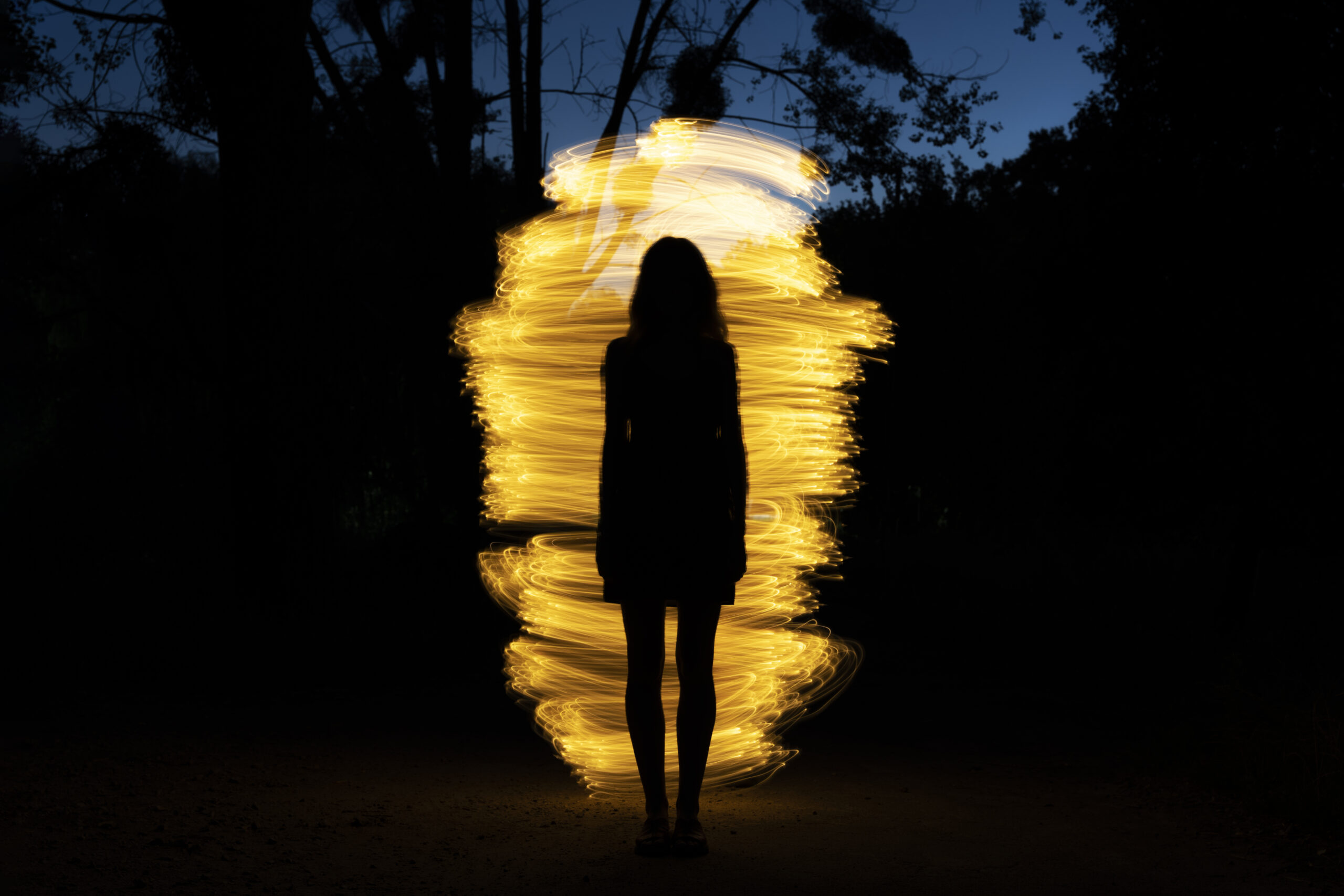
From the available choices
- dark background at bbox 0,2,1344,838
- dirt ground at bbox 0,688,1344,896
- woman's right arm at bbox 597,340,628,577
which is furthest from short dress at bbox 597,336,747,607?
dark background at bbox 0,2,1344,838

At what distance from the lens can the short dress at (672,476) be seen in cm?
383

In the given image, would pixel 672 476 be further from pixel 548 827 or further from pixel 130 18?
pixel 130 18

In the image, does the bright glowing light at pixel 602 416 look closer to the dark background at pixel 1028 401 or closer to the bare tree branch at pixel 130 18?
the dark background at pixel 1028 401

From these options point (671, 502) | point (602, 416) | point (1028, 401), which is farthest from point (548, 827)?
point (1028, 401)

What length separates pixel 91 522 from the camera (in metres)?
18.8

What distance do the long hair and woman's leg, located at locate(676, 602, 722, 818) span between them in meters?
0.99

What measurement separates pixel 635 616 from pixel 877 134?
1324 centimetres

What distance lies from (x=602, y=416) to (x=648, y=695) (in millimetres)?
A: 1528

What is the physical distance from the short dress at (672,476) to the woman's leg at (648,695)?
3.1 inches

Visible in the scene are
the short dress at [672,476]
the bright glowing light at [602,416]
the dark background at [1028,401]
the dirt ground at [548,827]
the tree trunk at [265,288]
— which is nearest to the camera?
the dirt ground at [548,827]

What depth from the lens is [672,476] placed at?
3865mm

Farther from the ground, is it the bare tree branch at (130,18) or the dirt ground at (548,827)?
the bare tree branch at (130,18)

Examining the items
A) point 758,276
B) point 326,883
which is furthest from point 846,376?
point 326,883

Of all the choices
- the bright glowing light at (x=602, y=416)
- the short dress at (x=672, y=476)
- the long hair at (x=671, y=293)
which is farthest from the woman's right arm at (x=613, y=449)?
the bright glowing light at (x=602, y=416)
